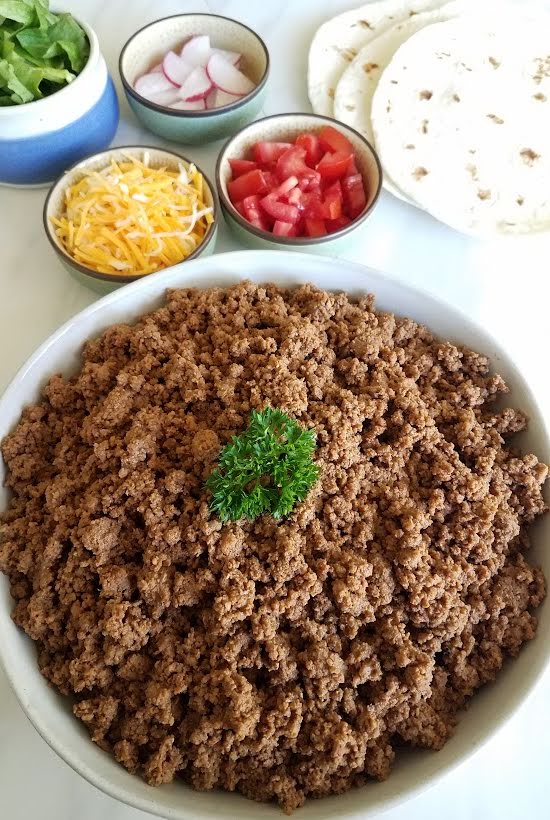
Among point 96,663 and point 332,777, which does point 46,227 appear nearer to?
point 96,663

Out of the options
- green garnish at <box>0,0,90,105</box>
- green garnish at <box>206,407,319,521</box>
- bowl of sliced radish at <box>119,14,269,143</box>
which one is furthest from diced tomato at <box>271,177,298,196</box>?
green garnish at <box>206,407,319,521</box>

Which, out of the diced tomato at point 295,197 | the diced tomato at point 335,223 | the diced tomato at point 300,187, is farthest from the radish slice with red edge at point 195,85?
the diced tomato at point 335,223

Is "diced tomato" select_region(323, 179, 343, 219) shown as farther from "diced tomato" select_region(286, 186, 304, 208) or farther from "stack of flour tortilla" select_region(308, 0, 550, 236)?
"stack of flour tortilla" select_region(308, 0, 550, 236)

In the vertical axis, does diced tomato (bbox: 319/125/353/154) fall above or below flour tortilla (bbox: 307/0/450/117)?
below

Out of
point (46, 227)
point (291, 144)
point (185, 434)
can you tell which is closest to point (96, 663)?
point (185, 434)

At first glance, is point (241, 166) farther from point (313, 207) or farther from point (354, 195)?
point (354, 195)

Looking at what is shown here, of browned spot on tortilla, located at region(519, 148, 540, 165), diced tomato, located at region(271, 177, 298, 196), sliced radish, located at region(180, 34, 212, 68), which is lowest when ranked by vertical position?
diced tomato, located at region(271, 177, 298, 196)
